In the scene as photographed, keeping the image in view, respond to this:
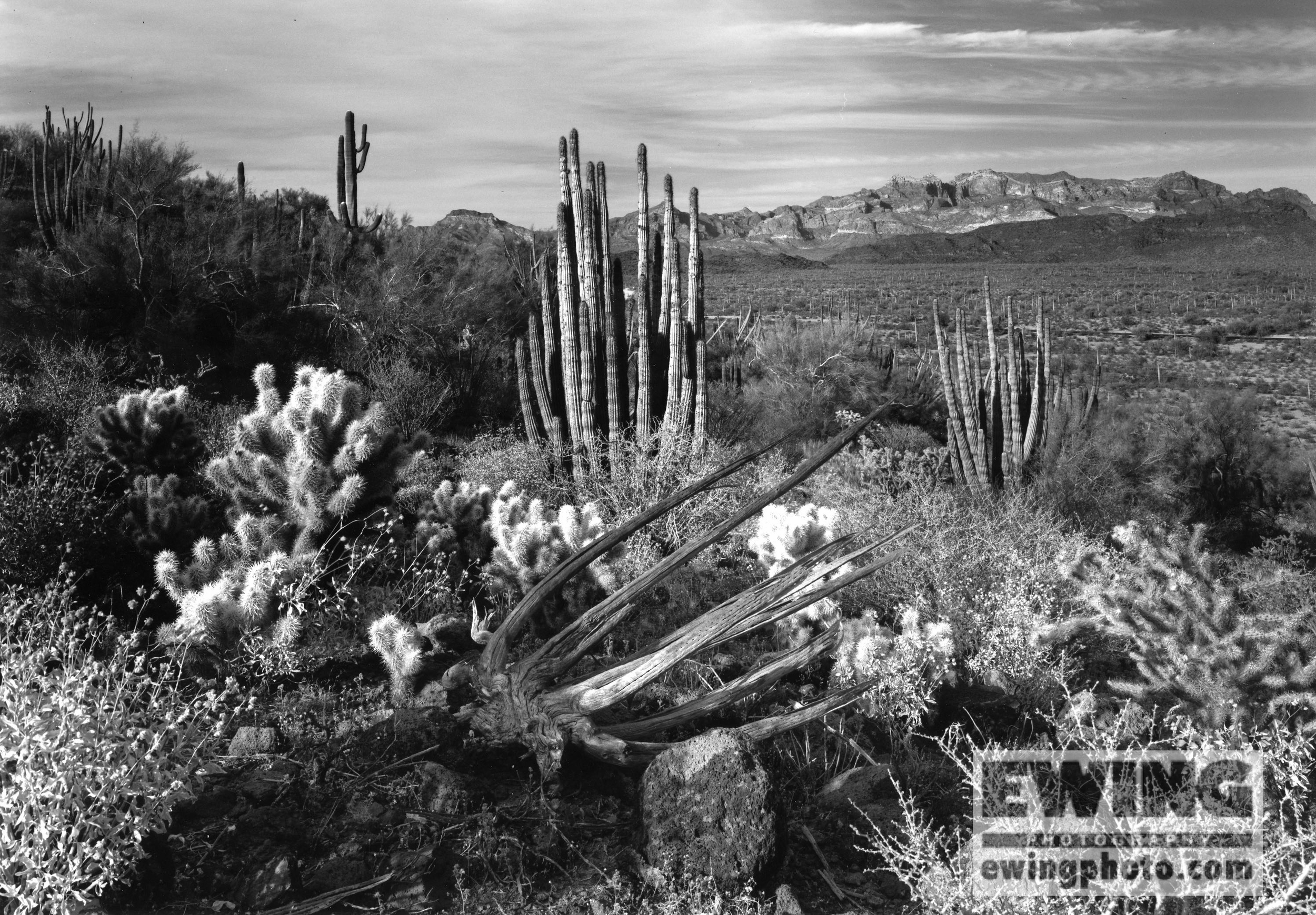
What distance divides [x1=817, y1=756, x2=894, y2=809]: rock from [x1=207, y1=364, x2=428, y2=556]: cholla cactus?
3.17 metres

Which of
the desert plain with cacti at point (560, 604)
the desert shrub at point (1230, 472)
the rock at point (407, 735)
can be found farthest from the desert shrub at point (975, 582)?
the desert shrub at point (1230, 472)

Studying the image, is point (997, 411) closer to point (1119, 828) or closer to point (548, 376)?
point (548, 376)

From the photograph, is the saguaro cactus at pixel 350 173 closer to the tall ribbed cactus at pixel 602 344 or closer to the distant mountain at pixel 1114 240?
the tall ribbed cactus at pixel 602 344

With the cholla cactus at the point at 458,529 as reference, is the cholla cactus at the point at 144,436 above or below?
above

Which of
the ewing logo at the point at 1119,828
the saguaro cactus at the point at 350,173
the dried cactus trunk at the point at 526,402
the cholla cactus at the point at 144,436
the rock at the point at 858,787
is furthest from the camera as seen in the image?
the saguaro cactus at the point at 350,173

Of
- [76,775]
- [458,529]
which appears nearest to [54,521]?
[458,529]

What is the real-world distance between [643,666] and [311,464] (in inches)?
110

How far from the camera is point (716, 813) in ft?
11.9

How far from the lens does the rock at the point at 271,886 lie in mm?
Result: 3344

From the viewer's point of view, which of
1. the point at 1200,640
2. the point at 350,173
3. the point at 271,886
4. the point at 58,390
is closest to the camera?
the point at 271,886

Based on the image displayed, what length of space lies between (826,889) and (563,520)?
10.6 ft

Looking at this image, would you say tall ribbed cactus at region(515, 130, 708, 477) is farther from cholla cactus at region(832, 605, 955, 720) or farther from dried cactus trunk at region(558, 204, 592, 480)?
cholla cactus at region(832, 605, 955, 720)

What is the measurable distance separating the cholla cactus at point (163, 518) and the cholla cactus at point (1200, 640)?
4.96 metres

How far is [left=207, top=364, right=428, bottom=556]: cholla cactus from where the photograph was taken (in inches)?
239
